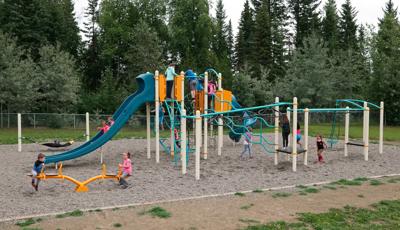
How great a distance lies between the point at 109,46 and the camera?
51.4 meters

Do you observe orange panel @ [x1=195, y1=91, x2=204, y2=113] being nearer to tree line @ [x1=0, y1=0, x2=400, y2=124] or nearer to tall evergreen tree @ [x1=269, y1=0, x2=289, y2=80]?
tree line @ [x1=0, y1=0, x2=400, y2=124]

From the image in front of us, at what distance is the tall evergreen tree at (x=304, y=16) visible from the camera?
196ft

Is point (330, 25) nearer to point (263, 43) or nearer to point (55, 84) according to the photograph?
point (263, 43)

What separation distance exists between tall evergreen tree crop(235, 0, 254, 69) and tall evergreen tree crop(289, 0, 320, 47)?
272 inches

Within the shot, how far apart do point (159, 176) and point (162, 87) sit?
3638 millimetres

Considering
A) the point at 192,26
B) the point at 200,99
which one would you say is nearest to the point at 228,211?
the point at 200,99

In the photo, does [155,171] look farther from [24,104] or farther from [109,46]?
[109,46]

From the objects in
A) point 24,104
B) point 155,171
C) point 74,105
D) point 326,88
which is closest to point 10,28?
point 74,105

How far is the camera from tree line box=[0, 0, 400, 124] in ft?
116

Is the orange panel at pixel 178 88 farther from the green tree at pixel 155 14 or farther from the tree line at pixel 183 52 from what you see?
the green tree at pixel 155 14

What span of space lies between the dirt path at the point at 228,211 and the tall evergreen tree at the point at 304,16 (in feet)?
173

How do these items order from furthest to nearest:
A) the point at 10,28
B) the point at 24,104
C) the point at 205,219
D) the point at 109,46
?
1. the point at 109,46
2. the point at 10,28
3. the point at 24,104
4. the point at 205,219

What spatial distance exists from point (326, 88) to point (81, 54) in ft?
115

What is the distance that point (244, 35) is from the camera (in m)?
64.2
